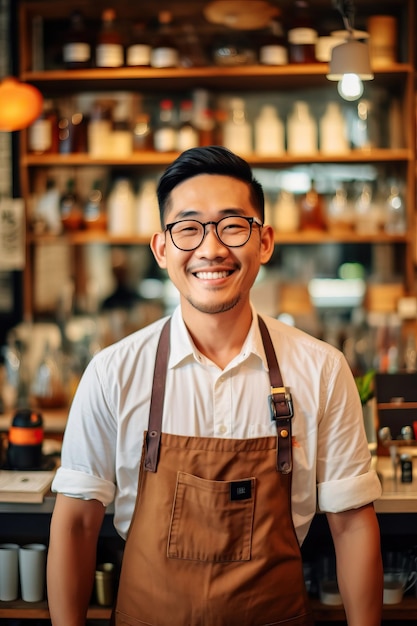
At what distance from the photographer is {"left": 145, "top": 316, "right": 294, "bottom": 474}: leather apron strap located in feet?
6.13

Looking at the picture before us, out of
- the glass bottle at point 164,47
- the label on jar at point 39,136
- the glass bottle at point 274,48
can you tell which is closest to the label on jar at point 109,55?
the glass bottle at point 164,47

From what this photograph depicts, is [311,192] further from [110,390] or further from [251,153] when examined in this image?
[110,390]

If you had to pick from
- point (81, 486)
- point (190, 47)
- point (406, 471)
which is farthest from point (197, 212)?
point (190, 47)

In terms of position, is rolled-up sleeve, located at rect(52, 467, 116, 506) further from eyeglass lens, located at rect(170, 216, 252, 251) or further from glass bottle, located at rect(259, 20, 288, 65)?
glass bottle, located at rect(259, 20, 288, 65)

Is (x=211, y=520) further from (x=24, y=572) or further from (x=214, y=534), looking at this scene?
(x=24, y=572)

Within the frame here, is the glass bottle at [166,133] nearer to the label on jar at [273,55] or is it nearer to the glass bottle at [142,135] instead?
the glass bottle at [142,135]

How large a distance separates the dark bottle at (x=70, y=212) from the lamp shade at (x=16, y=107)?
0.82m

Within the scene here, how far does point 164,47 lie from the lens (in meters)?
4.18

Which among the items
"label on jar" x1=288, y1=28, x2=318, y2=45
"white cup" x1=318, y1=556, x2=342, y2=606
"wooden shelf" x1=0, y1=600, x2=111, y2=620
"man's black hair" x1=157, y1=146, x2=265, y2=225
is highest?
"label on jar" x1=288, y1=28, x2=318, y2=45

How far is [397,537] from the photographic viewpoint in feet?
7.88

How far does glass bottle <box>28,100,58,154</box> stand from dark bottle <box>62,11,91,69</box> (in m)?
0.25

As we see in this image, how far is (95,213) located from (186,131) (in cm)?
59

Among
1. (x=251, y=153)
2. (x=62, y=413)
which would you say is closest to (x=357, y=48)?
(x=251, y=153)

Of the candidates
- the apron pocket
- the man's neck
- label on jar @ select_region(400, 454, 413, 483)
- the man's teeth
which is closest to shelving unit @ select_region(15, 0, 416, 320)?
label on jar @ select_region(400, 454, 413, 483)
